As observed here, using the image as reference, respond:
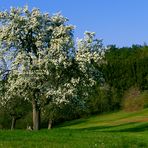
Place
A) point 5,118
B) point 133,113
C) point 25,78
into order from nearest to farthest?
point 25,78
point 5,118
point 133,113

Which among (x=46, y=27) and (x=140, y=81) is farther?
(x=140, y=81)

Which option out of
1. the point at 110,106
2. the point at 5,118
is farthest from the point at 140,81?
the point at 5,118

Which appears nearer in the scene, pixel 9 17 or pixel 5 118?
pixel 9 17

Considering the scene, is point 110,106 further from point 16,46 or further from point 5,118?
point 16,46

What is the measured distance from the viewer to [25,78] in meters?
47.7

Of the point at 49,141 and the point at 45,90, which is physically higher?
the point at 45,90

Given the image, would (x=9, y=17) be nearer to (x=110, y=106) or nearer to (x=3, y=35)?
(x=3, y=35)

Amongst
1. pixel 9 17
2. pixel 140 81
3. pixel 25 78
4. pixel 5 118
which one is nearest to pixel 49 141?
pixel 25 78

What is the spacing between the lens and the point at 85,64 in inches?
1906

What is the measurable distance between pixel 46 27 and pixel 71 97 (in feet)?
24.3

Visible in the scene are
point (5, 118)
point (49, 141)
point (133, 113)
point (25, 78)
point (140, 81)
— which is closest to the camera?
point (49, 141)

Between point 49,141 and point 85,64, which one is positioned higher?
point 85,64

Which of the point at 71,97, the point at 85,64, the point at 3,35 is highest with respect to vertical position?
the point at 3,35

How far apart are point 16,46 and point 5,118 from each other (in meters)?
44.3
